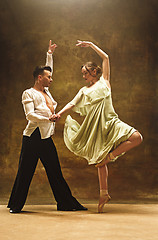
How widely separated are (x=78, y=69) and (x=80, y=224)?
2827 millimetres

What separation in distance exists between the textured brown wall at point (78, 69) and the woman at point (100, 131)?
1355mm

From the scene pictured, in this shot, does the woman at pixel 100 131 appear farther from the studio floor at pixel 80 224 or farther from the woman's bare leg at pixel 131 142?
the studio floor at pixel 80 224

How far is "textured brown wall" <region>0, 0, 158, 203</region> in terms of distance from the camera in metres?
5.40

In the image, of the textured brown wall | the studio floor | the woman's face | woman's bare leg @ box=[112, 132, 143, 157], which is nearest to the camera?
the studio floor

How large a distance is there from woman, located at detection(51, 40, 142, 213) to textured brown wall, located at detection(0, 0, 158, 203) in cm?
136

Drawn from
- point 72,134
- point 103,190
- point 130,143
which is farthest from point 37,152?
point 130,143

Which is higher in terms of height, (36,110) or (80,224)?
(36,110)

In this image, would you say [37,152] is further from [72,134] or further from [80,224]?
[80,224]

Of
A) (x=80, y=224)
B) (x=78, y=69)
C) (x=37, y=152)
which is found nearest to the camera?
(x=80, y=224)

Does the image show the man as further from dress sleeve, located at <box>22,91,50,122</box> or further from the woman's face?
the woman's face

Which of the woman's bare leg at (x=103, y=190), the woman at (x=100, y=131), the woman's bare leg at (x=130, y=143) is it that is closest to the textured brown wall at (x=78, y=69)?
the woman at (x=100, y=131)

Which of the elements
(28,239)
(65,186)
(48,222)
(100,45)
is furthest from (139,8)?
(28,239)

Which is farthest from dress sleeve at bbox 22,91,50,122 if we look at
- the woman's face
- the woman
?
the woman's face

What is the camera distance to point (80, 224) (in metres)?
3.19
